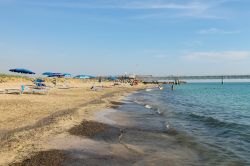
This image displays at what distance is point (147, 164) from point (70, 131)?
658 cm

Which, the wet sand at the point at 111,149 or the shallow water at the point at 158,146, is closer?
the wet sand at the point at 111,149

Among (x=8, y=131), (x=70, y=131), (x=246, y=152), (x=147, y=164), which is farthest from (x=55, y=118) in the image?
(x=246, y=152)

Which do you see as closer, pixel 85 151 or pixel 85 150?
pixel 85 151

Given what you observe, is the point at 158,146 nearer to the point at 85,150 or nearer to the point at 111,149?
the point at 111,149

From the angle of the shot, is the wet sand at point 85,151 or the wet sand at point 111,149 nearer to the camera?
the wet sand at point 85,151

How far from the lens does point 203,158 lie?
43.0ft

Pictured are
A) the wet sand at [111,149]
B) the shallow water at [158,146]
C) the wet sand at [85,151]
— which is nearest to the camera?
the wet sand at [85,151]

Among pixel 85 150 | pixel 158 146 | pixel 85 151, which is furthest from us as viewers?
pixel 158 146

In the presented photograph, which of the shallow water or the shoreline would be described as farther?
the shallow water

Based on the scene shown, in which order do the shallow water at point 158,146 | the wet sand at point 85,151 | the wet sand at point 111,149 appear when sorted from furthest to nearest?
the shallow water at point 158,146, the wet sand at point 111,149, the wet sand at point 85,151

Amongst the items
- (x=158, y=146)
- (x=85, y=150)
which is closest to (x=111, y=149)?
(x=85, y=150)

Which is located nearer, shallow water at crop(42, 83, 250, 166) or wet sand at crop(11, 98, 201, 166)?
wet sand at crop(11, 98, 201, 166)

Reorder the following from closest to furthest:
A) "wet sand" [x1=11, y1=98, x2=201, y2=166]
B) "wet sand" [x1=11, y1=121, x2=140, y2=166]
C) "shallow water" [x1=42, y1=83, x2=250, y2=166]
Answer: "wet sand" [x1=11, y1=121, x2=140, y2=166] → "wet sand" [x1=11, y1=98, x2=201, y2=166] → "shallow water" [x1=42, y1=83, x2=250, y2=166]

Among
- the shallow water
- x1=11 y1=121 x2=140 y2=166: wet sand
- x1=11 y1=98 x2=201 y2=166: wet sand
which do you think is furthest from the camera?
the shallow water
